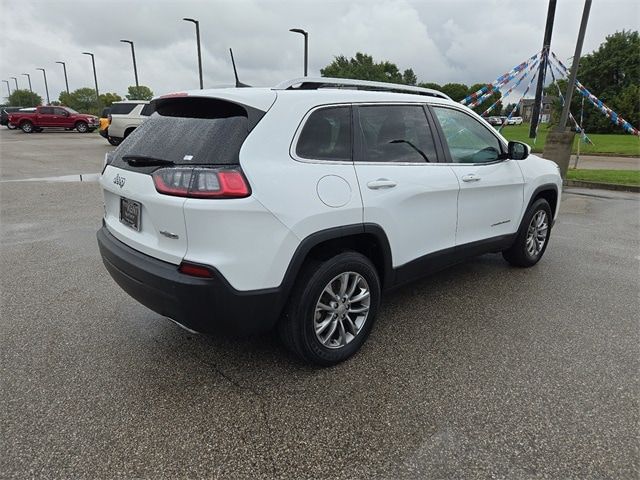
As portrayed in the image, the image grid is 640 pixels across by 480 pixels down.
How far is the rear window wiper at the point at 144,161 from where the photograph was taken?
249 cm

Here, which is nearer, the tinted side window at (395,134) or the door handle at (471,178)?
the tinted side window at (395,134)

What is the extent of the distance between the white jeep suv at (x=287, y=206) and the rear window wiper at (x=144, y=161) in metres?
0.01

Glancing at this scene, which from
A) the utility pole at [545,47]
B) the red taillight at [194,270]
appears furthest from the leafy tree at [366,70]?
the red taillight at [194,270]

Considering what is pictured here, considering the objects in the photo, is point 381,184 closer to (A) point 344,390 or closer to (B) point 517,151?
(A) point 344,390

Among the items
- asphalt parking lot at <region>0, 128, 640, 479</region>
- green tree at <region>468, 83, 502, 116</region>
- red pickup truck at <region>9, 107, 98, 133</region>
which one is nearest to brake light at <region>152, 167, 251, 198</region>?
asphalt parking lot at <region>0, 128, 640, 479</region>

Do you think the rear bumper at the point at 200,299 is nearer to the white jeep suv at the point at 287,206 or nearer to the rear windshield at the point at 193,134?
the white jeep suv at the point at 287,206

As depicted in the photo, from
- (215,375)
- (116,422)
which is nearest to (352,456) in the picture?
(215,375)

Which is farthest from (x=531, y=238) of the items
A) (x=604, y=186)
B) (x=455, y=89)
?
(x=455, y=89)

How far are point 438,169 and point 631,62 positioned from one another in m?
43.4

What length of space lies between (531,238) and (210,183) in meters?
3.69

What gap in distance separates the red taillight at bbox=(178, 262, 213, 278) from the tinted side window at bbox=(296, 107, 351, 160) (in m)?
0.84

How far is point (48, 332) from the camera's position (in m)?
3.28

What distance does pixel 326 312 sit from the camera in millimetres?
2799

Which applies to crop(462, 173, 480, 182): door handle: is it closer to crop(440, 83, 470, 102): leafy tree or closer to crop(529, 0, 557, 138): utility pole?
crop(529, 0, 557, 138): utility pole
